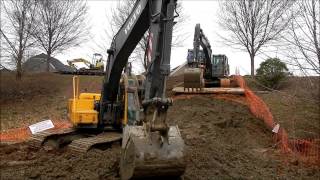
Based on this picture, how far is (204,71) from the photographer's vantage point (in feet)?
81.4

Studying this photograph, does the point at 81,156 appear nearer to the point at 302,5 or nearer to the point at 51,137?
the point at 51,137

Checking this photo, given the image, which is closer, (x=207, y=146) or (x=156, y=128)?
(x=156, y=128)

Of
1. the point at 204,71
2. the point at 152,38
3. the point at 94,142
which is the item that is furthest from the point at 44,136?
the point at 204,71

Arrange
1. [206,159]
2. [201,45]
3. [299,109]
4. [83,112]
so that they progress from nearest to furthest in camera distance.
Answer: [206,159] < [83,112] < [299,109] < [201,45]

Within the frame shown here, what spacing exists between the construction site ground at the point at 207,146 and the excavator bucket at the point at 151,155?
0.31 m

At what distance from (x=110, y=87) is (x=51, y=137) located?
2.16 meters

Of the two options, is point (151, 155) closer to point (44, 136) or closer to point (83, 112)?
point (83, 112)

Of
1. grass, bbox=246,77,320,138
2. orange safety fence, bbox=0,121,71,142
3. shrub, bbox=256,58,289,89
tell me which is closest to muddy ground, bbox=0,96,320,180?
grass, bbox=246,77,320,138

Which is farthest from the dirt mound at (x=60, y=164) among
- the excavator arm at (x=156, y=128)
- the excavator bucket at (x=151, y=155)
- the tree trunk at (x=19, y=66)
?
the tree trunk at (x=19, y=66)

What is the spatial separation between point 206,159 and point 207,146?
1.88 m

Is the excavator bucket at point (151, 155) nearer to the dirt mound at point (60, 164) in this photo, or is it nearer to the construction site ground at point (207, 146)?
the construction site ground at point (207, 146)

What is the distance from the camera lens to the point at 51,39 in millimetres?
34156

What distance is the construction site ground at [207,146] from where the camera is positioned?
30.0ft

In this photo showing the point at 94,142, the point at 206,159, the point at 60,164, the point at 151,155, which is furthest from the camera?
the point at 94,142
